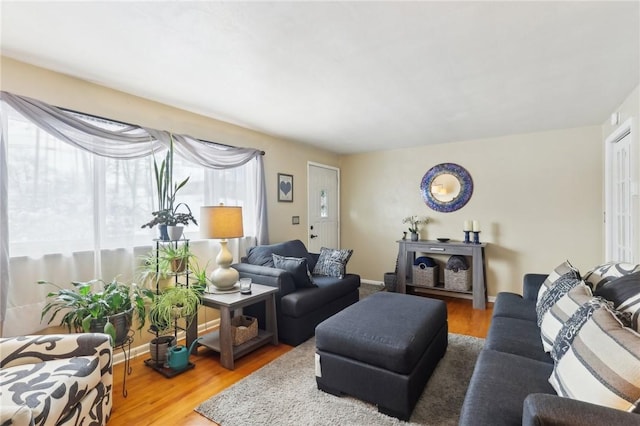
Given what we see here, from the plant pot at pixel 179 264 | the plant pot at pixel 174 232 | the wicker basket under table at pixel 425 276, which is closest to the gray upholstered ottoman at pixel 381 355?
the plant pot at pixel 179 264

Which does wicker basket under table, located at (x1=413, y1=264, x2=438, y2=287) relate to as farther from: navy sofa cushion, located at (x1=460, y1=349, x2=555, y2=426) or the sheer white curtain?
the sheer white curtain

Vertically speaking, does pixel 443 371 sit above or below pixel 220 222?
below

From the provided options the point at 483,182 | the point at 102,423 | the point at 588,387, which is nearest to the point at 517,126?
the point at 483,182

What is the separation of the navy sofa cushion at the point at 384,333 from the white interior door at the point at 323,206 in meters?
2.50

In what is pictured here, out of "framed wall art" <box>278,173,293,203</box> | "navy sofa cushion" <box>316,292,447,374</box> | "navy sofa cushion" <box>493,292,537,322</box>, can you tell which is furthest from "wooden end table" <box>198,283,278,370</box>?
"navy sofa cushion" <box>493,292,537,322</box>

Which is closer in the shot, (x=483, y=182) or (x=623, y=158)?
(x=623, y=158)

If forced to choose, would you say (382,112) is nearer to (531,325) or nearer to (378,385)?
(531,325)

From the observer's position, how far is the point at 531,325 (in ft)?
6.72

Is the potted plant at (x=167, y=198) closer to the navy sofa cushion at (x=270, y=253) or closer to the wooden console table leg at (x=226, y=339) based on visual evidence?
the wooden console table leg at (x=226, y=339)

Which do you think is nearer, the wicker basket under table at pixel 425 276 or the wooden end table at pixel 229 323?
the wooden end table at pixel 229 323

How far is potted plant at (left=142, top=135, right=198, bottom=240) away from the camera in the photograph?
2.50m

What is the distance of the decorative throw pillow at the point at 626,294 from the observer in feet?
4.47

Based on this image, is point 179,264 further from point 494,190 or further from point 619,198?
point 619,198

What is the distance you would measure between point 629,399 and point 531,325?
119cm
